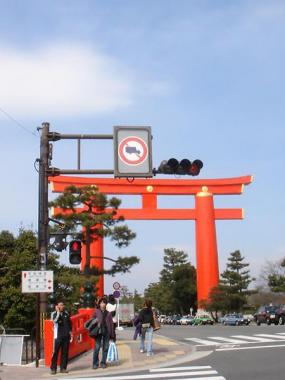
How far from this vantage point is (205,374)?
11.6 meters

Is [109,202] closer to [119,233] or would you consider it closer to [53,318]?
[119,233]

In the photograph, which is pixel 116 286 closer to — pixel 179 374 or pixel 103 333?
pixel 103 333

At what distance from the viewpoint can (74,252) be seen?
15.5m

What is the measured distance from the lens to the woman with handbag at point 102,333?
13689mm

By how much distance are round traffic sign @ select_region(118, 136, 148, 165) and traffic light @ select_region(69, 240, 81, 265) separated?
2.88m

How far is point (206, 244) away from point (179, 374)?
138 ft

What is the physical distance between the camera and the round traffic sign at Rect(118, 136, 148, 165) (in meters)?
14.2

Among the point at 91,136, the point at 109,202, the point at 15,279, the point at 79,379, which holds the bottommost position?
the point at 79,379

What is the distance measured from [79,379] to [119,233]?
24.5 m

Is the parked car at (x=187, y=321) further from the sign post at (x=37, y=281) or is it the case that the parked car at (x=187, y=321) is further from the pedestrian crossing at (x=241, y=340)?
the sign post at (x=37, y=281)

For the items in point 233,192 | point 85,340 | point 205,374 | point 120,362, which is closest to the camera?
point 205,374

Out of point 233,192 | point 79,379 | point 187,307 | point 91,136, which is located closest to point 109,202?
point 233,192

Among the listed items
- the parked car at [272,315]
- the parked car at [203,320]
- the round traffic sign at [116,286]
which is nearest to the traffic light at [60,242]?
the round traffic sign at [116,286]

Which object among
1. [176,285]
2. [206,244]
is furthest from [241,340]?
[176,285]
